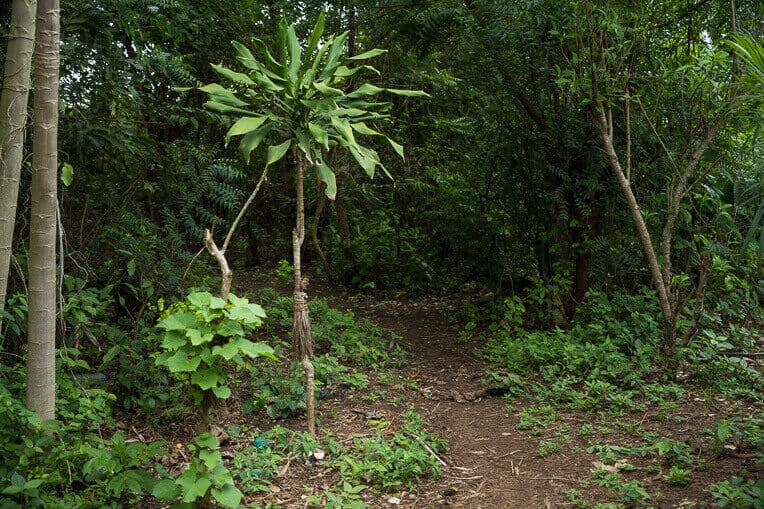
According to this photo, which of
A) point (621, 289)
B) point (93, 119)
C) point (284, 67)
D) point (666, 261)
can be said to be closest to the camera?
point (284, 67)

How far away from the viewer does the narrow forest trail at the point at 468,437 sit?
331 cm

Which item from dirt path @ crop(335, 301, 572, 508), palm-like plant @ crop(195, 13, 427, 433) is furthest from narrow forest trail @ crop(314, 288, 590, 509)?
palm-like plant @ crop(195, 13, 427, 433)

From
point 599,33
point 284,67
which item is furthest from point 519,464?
point 599,33

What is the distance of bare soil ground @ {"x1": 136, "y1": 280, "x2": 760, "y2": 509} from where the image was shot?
316cm

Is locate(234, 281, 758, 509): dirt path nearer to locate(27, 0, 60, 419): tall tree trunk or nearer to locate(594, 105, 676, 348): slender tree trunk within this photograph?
locate(594, 105, 676, 348): slender tree trunk

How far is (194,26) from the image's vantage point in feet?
17.0

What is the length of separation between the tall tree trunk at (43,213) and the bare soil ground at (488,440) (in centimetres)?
121

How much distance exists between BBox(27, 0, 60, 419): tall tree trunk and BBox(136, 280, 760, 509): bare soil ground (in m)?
1.21

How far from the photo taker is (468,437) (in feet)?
13.8

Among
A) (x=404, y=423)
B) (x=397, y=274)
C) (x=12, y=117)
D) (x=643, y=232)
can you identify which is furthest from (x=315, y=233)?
(x=12, y=117)

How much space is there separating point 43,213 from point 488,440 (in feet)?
10.2

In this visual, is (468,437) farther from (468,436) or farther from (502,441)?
(502,441)

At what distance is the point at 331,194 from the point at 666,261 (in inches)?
121

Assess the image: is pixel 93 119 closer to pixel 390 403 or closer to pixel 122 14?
pixel 122 14
